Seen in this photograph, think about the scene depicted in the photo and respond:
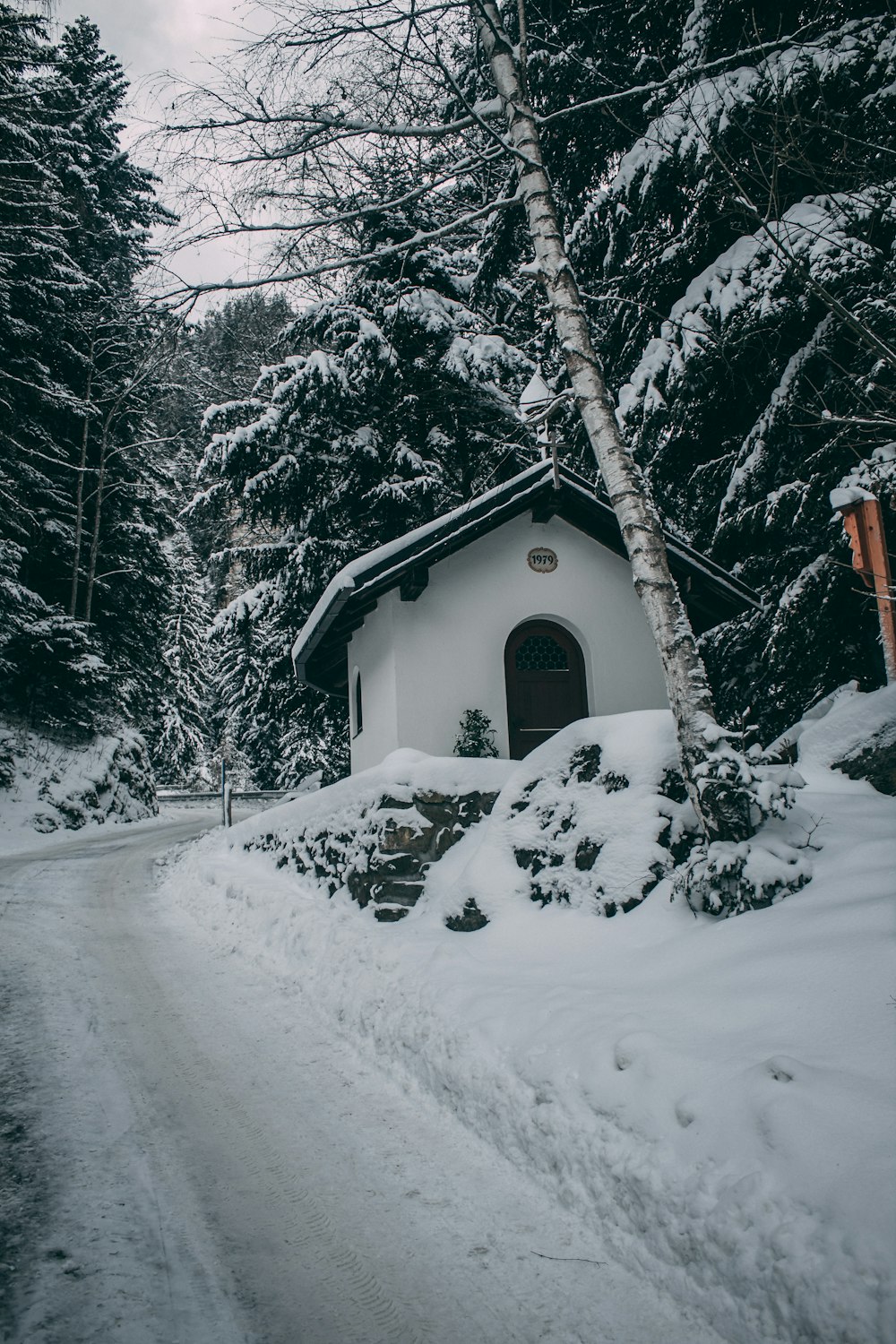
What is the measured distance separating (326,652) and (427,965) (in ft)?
29.9

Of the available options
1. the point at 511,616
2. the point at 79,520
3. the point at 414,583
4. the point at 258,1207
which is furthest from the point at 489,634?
the point at 79,520

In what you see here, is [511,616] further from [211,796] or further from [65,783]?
[211,796]

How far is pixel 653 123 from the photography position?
28.8 feet

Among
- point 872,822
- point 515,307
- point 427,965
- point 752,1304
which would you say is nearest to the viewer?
point 752,1304

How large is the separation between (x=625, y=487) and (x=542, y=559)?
5.96 meters

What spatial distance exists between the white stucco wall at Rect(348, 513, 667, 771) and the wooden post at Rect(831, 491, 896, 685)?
5.52 m

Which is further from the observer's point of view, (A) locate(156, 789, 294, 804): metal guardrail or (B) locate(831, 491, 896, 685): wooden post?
(A) locate(156, 789, 294, 804): metal guardrail

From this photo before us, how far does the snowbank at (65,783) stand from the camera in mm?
18203

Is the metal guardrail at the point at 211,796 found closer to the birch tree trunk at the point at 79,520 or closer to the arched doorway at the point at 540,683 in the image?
the birch tree trunk at the point at 79,520

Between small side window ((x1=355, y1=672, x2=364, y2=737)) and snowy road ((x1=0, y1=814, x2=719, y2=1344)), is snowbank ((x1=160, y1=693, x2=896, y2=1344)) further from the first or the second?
small side window ((x1=355, y1=672, x2=364, y2=737))

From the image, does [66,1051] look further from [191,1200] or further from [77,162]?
[77,162]

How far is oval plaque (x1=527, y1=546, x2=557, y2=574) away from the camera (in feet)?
36.9

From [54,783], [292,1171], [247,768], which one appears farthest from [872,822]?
[247,768]

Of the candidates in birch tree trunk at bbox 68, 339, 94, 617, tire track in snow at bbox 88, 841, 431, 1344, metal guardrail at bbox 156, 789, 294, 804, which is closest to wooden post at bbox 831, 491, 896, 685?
tire track in snow at bbox 88, 841, 431, 1344
